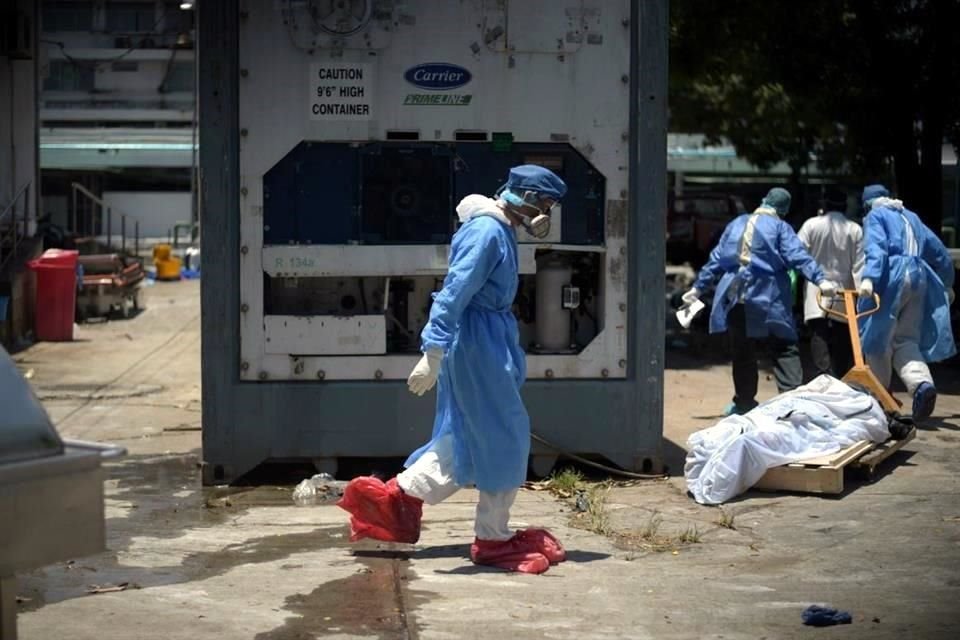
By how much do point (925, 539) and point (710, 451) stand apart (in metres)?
1.36

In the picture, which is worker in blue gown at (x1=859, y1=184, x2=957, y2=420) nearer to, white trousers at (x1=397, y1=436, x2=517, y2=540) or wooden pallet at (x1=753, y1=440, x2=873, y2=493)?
wooden pallet at (x1=753, y1=440, x2=873, y2=493)

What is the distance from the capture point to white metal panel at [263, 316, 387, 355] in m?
8.03

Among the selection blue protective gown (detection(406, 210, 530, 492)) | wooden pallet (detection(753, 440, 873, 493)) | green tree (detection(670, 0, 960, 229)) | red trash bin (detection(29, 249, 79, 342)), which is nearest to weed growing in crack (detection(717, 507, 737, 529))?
wooden pallet (detection(753, 440, 873, 493))

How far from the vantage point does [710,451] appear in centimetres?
788

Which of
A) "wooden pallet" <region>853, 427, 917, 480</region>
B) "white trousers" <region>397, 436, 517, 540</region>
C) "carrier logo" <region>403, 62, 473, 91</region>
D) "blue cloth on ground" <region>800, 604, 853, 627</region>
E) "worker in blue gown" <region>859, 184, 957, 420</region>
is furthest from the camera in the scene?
"worker in blue gown" <region>859, 184, 957, 420</region>

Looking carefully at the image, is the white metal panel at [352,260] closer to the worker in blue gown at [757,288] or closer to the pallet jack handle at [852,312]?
the worker in blue gown at [757,288]

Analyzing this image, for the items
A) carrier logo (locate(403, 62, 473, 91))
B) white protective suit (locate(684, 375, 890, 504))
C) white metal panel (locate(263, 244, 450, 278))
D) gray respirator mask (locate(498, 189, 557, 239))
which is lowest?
white protective suit (locate(684, 375, 890, 504))

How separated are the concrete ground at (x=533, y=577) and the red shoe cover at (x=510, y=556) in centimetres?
6

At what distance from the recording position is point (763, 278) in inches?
387

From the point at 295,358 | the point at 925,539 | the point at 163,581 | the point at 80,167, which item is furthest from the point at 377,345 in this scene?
the point at 80,167

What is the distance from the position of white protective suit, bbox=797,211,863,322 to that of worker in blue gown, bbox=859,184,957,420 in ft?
0.86

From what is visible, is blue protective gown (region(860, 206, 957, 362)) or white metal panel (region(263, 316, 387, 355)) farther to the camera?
blue protective gown (region(860, 206, 957, 362))

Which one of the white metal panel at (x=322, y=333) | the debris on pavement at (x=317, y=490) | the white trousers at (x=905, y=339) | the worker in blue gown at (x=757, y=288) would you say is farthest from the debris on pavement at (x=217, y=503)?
the white trousers at (x=905, y=339)

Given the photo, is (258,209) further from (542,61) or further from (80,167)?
(80,167)
